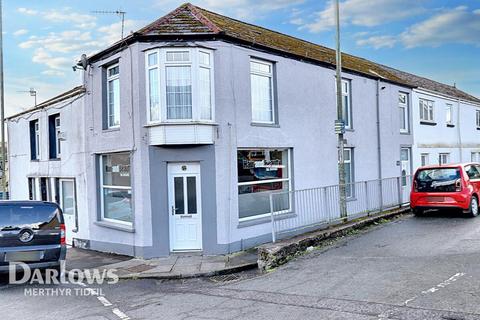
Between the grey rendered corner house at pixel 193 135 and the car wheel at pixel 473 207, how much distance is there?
377cm

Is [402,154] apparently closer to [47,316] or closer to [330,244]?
[330,244]

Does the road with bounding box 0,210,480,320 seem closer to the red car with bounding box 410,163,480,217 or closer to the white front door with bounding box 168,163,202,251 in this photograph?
the white front door with bounding box 168,163,202,251

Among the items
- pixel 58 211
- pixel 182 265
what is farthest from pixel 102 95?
pixel 182 265

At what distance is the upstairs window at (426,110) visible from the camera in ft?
68.1

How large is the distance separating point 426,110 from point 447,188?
8.94 m

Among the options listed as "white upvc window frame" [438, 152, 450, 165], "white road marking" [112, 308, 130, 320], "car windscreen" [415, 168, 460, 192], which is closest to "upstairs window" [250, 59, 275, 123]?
"car windscreen" [415, 168, 460, 192]

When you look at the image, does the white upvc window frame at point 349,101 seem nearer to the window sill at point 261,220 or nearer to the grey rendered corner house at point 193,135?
the grey rendered corner house at point 193,135

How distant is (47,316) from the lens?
21.0ft

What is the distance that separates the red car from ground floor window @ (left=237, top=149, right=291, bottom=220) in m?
4.58

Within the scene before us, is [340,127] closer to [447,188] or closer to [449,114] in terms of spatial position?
[447,188]

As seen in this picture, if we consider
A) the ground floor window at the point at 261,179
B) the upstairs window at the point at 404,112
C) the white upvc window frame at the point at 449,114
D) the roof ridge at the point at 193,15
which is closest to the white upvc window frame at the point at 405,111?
the upstairs window at the point at 404,112

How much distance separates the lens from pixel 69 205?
15031mm

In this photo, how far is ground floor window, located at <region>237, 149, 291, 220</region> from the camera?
11.5m

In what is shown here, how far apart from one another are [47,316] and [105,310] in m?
0.83
